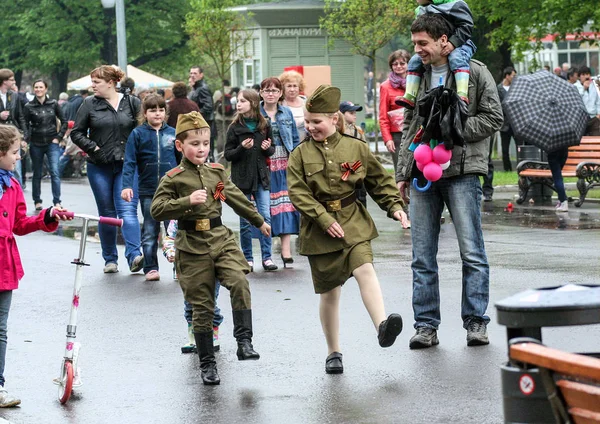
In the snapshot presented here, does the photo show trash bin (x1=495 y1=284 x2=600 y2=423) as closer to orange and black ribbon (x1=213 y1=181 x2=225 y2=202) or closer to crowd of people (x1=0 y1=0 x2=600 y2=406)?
crowd of people (x1=0 y1=0 x2=600 y2=406)

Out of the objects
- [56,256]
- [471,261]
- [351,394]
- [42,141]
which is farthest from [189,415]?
[42,141]

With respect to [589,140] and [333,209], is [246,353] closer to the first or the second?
[333,209]

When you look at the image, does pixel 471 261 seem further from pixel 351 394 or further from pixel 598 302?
pixel 598 302

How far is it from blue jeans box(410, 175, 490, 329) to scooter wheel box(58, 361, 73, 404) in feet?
7.97

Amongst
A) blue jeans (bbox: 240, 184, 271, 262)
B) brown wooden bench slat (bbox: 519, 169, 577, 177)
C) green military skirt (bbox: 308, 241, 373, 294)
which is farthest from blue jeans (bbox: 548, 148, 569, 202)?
green military skirt (bbox: 308, 241, 373, 294)

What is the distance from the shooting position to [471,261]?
27.0 ft

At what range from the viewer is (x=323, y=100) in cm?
773

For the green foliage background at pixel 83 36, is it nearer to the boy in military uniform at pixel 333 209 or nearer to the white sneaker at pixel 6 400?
the boy in military uniform at pixel 333 209

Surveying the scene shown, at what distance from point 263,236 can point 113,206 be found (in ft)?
5.25

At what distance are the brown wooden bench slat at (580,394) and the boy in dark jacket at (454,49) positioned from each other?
4484mm

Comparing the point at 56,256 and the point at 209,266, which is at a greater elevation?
the point at 209,266

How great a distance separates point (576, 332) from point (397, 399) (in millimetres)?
2054

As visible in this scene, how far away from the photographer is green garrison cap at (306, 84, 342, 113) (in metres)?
7.72

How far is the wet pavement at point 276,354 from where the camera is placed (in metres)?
6.76
